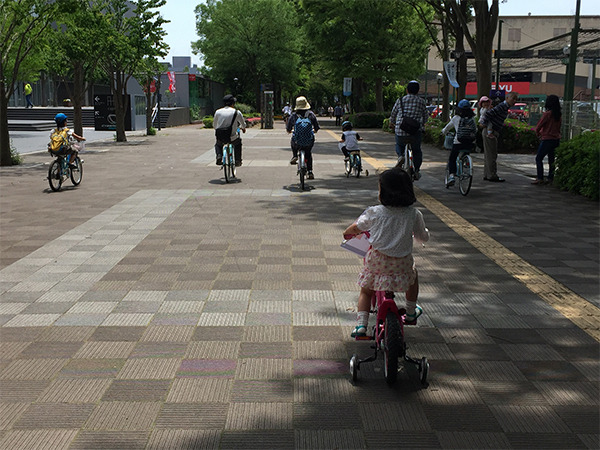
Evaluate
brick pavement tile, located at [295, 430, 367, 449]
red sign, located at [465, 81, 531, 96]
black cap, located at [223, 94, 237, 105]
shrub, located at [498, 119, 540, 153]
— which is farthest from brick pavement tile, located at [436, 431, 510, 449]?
red sign, located at [465, 81, 531, 96]

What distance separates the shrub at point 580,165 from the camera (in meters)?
11.1

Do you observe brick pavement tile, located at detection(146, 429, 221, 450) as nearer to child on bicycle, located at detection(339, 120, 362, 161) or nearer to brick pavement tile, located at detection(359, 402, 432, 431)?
brick pavement tile, located at detection(359, 402, 432, 431)

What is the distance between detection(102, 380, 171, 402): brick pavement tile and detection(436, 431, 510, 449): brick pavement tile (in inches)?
60.3

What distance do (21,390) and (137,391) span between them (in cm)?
67

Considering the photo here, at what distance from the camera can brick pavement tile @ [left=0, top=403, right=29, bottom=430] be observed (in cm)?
343

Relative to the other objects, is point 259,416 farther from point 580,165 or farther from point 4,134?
point 4,134

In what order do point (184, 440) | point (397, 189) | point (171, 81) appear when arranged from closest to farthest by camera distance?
point (184, 440) < point (397, 189) < point (171, 81)

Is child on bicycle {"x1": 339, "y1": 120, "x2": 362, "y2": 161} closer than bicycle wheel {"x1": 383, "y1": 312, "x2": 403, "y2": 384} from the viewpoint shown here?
No

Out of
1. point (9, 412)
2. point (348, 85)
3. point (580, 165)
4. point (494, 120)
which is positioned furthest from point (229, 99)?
point (348, 85)

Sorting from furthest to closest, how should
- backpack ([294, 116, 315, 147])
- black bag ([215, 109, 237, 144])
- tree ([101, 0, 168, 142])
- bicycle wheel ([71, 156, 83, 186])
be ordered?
1. tree ([101, 0, 168, 142])
2. black bag ([215, 109, 237, 144])
3. bicycle wheel ([71, 156, 83, 186])
4. backpack ([294, 116, 315, 147])

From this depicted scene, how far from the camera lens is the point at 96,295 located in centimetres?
570

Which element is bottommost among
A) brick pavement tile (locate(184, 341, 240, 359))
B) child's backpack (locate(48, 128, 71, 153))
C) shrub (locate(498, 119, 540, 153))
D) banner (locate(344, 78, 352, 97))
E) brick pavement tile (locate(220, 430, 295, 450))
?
brick pavement tile (locate(184, 341, 240, 359))

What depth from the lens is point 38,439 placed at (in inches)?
129

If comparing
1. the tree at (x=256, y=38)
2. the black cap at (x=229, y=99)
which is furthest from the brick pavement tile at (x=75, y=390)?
the tree at (x=256, y=38)
